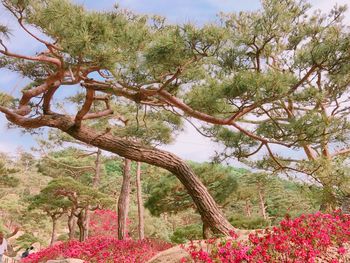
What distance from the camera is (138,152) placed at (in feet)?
20.1

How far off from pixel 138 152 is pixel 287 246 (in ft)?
8.76

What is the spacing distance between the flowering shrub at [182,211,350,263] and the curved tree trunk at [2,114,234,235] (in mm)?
669

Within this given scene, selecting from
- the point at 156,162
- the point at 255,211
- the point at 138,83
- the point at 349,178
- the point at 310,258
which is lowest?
the point at 310,258

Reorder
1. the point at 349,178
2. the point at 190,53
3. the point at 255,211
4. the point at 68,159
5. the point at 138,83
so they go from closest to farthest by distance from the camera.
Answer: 1. the point at 190,53
2. the point at 138,83
3. the point at 349,178
4. the point at 68,159
5. the point at 255,211

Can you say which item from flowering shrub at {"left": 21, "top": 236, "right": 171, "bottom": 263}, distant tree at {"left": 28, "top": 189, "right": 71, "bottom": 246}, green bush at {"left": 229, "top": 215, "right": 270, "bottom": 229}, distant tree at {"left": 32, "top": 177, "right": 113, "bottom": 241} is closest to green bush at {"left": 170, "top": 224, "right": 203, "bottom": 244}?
green bush at {"left": 229, "top": 215, "right": 270, "bottom": 229}

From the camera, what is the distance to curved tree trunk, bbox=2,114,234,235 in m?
5.93

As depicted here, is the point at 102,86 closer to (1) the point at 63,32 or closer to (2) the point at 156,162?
(1) the point at 63,32

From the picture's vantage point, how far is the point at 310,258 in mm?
4504

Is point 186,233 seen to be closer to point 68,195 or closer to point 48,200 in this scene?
point 68,195

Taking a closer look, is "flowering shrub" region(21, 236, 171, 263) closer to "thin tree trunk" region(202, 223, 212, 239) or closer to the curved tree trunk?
"thin tree trunk" region(202, 223, 212, 239)

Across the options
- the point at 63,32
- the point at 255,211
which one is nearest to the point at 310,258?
the point at 63,32

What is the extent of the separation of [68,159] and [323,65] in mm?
13432

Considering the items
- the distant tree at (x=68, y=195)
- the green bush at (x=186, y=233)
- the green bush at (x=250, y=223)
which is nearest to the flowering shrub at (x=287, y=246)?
the green bush at (x=250, y=223)

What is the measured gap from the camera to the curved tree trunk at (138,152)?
593 cm
